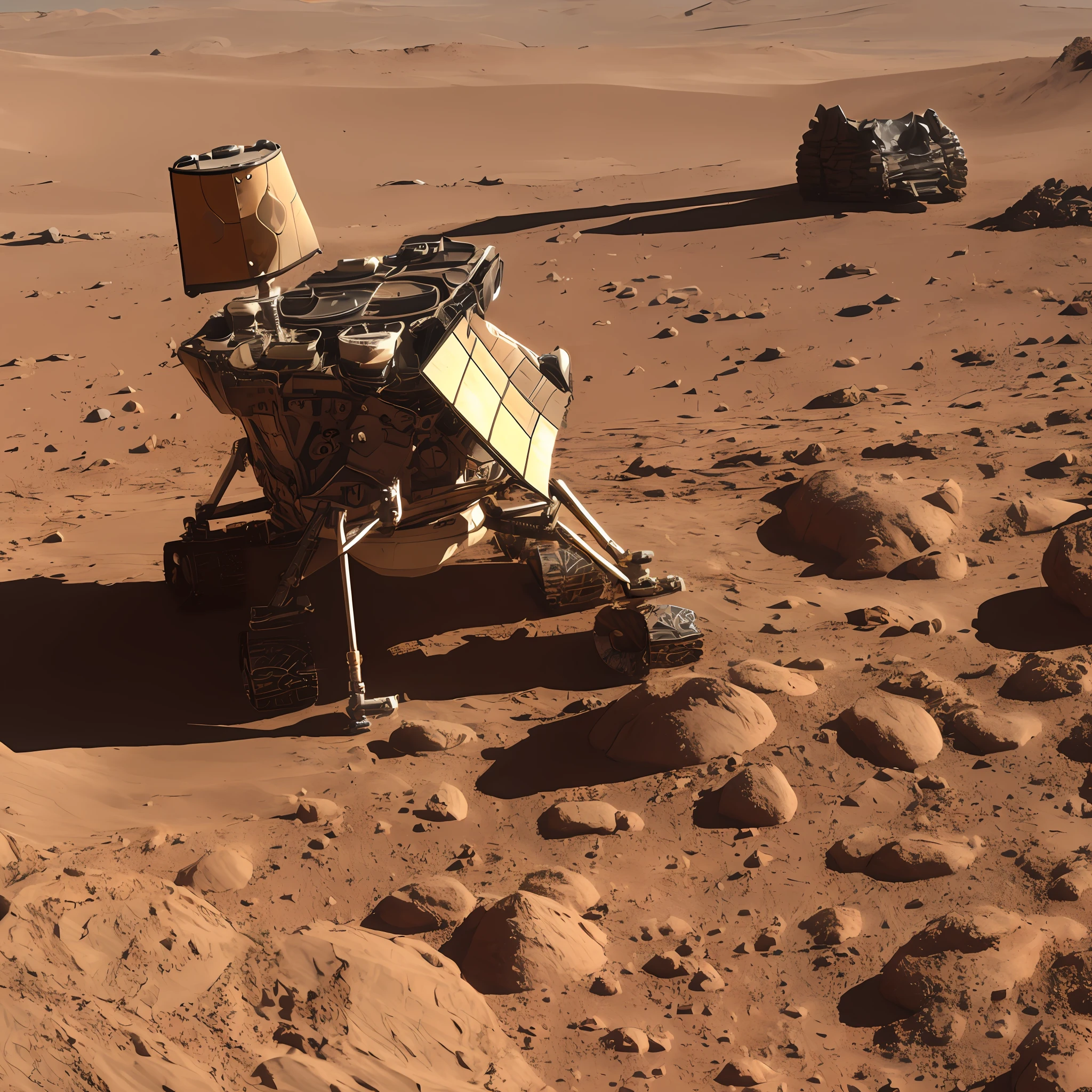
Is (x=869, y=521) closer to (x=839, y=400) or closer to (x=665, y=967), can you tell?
(x=839, y=400)

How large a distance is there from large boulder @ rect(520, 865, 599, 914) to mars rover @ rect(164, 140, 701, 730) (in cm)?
143

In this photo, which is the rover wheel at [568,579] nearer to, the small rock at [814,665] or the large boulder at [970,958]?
the small rock at [814,665]

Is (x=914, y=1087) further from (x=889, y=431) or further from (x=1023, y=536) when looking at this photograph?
(x=889, y=431)

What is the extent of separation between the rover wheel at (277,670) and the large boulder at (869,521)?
323cm

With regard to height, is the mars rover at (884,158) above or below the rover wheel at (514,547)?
above

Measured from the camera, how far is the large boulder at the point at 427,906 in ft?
13.3

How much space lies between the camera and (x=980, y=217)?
555 inches

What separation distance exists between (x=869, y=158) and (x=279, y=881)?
13333 mm

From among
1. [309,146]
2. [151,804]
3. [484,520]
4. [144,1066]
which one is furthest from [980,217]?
[309,146]

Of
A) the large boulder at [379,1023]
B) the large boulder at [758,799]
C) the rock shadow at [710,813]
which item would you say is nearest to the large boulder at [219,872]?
the large boulder at [379,1023]

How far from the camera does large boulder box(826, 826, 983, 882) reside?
13.3ft

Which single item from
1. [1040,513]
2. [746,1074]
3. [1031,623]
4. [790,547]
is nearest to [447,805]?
[746,1074]

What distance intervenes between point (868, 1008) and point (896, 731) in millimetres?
1487

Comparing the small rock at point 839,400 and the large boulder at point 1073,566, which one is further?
the small rock at point 839,400
